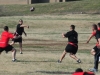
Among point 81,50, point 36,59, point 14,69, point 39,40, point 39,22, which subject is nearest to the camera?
point 14,69

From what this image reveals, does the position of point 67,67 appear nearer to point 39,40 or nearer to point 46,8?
point 39,40

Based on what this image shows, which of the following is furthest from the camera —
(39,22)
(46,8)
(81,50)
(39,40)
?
(46,8)

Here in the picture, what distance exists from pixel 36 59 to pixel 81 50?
16.2 ft

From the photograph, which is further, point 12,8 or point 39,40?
point 12,8

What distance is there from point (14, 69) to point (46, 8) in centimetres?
4527

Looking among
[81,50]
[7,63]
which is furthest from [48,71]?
[81,50]

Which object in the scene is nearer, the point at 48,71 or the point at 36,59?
the point at 48,71

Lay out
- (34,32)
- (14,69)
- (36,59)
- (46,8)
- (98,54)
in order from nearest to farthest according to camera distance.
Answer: (98,54) < (14,69) < (36,59) < (34,32) < (46,8)

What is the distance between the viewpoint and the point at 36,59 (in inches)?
815

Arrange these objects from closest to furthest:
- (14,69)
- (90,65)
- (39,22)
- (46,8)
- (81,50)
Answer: (14,69), (90,65), (81,50), (39,22), (46,8)

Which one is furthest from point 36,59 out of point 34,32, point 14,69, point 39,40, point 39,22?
point 39,22

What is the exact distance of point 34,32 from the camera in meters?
36.1

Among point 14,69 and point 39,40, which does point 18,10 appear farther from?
point 14,69

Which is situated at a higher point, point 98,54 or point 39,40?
point 98,54
